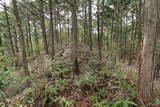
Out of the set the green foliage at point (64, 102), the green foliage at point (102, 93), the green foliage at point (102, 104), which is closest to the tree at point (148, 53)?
the green foliage at point (102, 104)

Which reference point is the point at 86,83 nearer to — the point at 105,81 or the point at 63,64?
the point at 105,81

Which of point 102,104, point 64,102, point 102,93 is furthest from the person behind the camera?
point 102,93

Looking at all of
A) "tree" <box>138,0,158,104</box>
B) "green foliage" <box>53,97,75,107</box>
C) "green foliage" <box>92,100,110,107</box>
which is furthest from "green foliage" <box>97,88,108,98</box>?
"tree" <box>138,0,158,104</box>

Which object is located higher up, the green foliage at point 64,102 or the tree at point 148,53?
the tree at point 148,53

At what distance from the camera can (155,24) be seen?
2.61 m

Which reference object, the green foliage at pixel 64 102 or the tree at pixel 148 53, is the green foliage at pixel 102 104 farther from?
the tree at pixel 148 53

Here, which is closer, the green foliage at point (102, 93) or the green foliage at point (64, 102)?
the green foliage at point (64, 102)

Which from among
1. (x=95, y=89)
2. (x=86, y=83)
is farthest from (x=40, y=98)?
(x=95, y=89)

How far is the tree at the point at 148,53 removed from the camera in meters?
2.58

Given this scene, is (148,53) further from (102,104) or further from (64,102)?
Result: (64,102)

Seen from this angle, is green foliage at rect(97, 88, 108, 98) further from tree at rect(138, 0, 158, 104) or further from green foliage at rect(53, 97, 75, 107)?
tree at rect(138, 0, 158, 104)

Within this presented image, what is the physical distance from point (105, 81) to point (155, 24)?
8.16 ft

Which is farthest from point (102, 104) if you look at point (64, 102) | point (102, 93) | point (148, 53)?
point (148, 53)

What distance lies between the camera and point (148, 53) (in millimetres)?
2680
